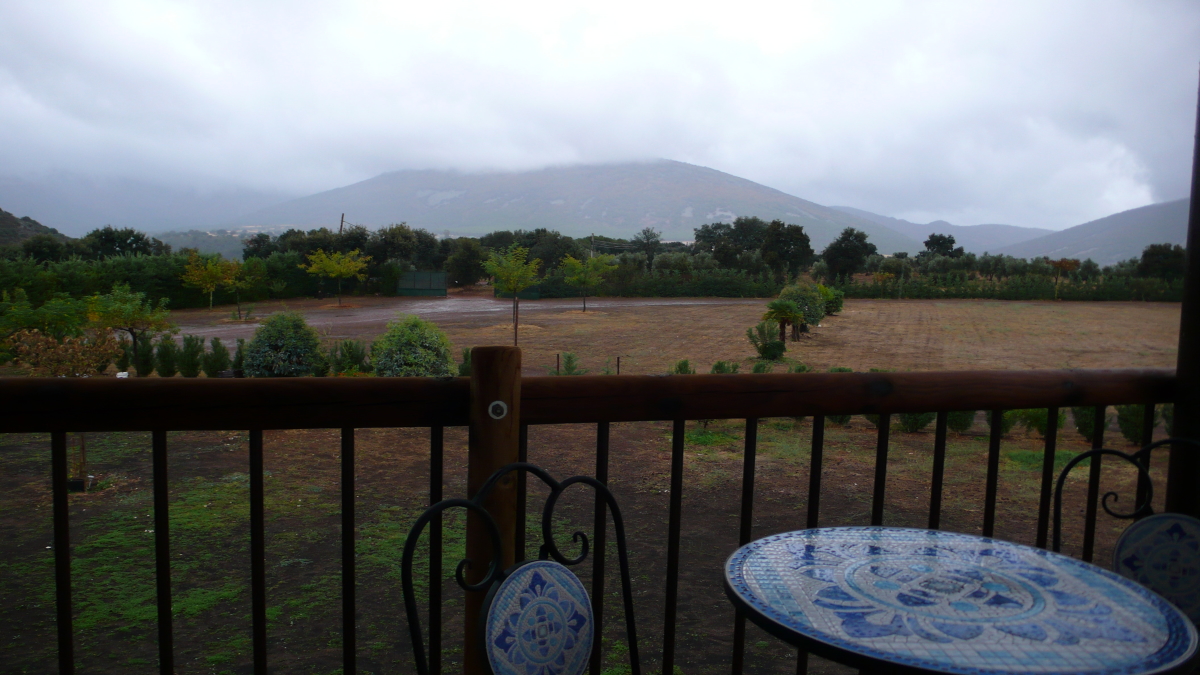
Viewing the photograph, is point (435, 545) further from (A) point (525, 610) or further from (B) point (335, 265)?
(B) point (335, 265)

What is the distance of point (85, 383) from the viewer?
101 centimetres

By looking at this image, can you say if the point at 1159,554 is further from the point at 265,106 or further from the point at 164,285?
the point at 265,106

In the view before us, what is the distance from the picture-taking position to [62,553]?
1024 millimetres

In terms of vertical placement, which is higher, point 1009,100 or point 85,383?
point 1009,100

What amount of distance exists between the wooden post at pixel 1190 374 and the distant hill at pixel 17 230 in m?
38.5

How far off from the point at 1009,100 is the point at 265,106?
234 feet

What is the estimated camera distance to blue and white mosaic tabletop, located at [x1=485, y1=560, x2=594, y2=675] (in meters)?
0.91

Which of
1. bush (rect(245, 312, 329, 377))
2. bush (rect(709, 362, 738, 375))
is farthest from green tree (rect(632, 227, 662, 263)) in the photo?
bush (rect(245, 312, 329, 377))

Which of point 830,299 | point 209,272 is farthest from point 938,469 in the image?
point 209,272

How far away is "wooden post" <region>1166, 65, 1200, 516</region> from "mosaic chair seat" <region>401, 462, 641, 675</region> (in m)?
1.45

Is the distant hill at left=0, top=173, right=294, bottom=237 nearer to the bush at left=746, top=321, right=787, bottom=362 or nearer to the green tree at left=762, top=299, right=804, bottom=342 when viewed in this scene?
the green tree at left=762, top=299, right=804, bottom=342

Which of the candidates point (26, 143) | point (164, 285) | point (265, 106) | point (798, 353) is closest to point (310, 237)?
point (164, 285)

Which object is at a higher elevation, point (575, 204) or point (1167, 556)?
point (575, 204)

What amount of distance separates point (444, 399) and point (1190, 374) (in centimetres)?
164
